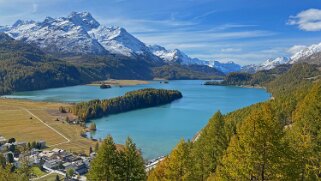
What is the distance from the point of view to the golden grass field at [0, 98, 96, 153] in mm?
107000

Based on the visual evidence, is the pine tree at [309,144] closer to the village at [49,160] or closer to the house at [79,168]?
the village at [49,160]

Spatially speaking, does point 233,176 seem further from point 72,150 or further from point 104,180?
point 72,150

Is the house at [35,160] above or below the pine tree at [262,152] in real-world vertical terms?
below

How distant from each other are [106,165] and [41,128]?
103 m

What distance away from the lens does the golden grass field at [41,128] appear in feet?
351

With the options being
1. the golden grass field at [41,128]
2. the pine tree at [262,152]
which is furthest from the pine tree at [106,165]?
the golden grass field at [41,128]

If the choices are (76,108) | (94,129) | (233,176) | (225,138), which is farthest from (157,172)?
(76,108)

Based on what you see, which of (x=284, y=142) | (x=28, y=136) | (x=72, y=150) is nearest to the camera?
(x=284, y=142)

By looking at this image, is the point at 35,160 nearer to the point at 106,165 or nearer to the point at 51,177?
the point at 51,177

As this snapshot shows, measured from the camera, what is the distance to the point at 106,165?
32.1m

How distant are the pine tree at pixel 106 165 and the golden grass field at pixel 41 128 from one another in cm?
6729

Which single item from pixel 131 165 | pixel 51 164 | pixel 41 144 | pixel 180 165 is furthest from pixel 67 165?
pixel 180 165

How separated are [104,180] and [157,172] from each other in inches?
191

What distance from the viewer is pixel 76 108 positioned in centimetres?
16750
